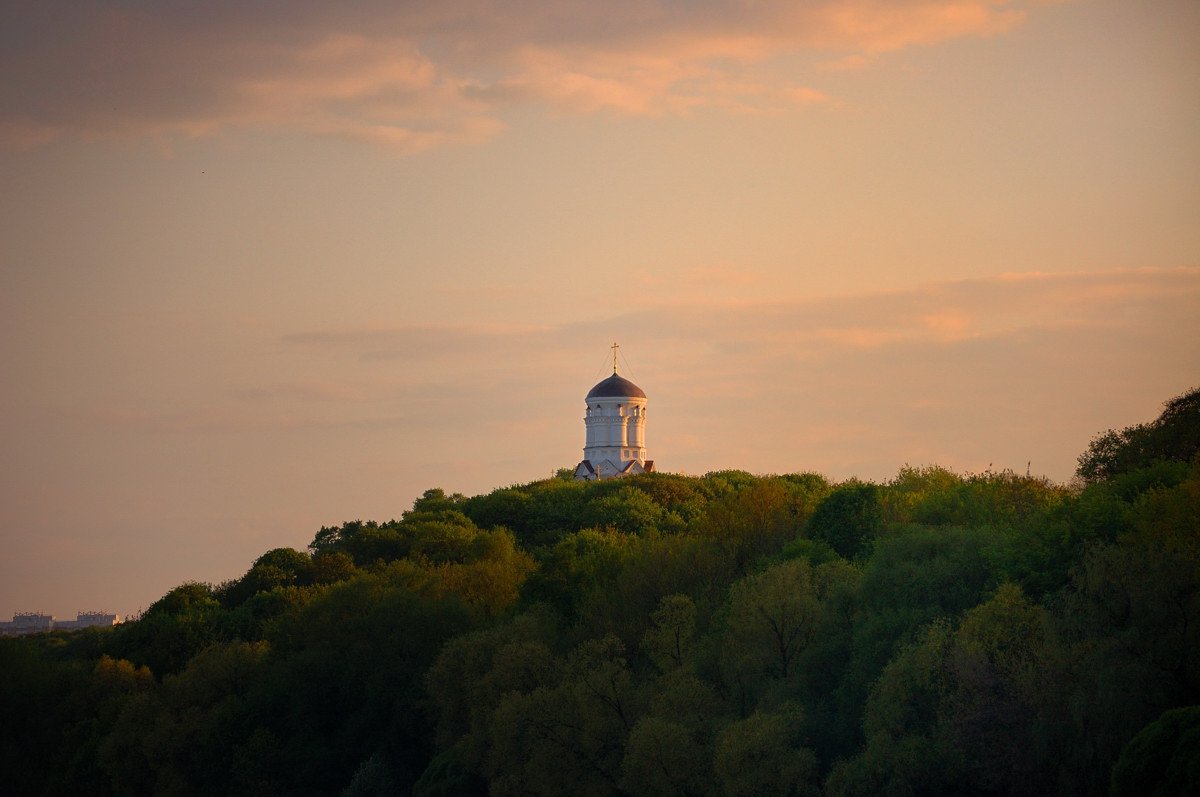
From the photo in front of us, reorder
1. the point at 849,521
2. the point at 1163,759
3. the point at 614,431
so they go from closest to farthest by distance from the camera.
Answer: the point at 1163,759 < the point at 849,521 < the point at 614,431

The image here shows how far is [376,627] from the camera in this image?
2785 inches

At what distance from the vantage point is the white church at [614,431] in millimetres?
149750

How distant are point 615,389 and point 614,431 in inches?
179

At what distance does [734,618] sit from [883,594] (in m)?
5.79

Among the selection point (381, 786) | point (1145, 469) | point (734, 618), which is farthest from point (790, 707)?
point (381, 786)

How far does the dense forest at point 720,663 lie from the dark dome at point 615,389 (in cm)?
5411

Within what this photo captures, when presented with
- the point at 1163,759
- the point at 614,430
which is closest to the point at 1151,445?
the point at 1163,759

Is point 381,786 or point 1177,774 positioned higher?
point 1177,774

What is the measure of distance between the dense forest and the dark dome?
54.1 m

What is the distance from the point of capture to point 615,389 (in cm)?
15200

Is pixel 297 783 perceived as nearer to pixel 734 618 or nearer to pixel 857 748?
pixel 734 618

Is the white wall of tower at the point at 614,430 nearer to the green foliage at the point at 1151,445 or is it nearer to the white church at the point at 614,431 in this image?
the white church at the point at 614,431

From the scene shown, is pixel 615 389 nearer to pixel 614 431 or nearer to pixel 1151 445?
pixel 614 431

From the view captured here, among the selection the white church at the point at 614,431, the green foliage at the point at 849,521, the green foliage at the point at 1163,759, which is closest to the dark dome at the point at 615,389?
the white church at the point at 614,431
